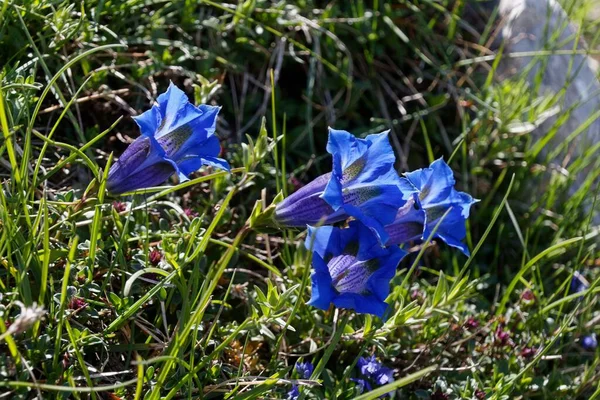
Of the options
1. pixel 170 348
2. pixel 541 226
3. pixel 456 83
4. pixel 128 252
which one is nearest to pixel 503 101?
pixel 456 83

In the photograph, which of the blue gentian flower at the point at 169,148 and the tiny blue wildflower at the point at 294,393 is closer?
the blue gentian flower at the point at 169,148

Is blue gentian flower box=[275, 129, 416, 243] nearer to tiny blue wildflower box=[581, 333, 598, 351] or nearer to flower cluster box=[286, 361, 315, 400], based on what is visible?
flower cluster box=[286, 361, 315, 400]

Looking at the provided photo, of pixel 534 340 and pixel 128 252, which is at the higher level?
pixel 128 252

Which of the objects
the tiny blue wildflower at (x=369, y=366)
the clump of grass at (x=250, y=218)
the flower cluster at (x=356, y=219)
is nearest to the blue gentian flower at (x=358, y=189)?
the flower cluster at (x=356, y=219)

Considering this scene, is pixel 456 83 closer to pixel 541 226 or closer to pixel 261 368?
pixel 541 226

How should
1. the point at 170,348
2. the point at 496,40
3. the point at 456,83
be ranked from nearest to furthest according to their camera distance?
the point at 170,348
the point at 456,83
the point at 496,40

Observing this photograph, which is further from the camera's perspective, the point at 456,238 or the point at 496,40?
the point at 496,40

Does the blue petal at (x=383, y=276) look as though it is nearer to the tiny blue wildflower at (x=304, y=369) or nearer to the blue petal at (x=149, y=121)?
the tiny blue wildflower at (x=304, y=369)
